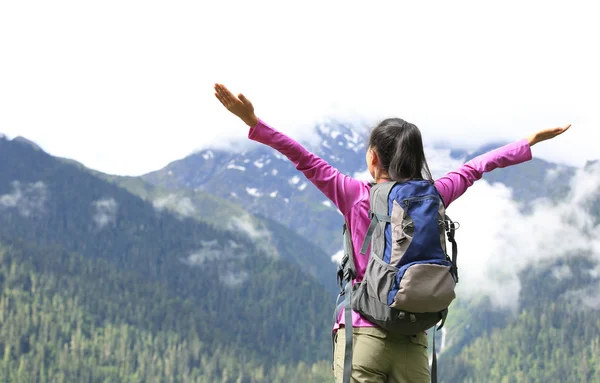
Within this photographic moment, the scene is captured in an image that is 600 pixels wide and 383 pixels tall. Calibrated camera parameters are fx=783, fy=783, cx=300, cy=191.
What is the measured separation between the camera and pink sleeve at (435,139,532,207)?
9.56 metres

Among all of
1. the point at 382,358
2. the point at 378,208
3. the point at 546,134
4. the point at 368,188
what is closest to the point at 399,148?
the point at 368,188

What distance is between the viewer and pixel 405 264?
782cm

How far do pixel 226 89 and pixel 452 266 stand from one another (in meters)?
2.99

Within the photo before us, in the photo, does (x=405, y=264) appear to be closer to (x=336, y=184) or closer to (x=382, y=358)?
(x=382, y=358)

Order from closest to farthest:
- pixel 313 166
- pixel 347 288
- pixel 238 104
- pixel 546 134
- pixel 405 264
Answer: pixel 405 264, pixel 238 104, pixel 347 288, pixel 313 166, pixel 546 134

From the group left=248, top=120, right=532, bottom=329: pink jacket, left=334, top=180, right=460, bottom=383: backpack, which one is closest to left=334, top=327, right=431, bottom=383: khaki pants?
left=334, top=180, right=460, bottom=383: backpack

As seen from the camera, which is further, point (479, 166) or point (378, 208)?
point (479, 166)

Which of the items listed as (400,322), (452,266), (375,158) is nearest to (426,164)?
(375,158)

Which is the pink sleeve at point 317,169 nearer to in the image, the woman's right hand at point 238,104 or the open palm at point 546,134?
the woman's right hand at point 238,104

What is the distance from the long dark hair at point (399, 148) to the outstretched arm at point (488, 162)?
94cm

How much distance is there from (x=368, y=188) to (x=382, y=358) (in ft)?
6.12

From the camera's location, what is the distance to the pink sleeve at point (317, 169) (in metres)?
8.61

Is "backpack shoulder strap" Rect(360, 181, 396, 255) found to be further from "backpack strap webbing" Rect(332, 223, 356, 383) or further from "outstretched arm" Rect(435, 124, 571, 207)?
"outstretched arm" Rect(435, 124, 571, 207)

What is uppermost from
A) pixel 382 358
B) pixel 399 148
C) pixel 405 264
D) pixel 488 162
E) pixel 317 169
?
pixel 488 162
